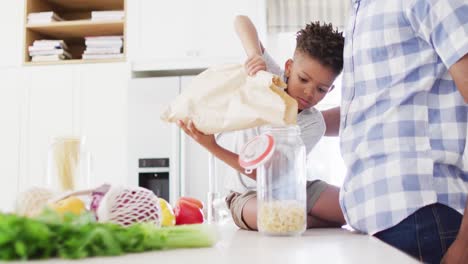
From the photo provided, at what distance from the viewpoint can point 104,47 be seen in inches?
137

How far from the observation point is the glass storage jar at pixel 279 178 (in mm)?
958

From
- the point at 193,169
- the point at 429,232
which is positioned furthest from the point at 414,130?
the point at 193,169

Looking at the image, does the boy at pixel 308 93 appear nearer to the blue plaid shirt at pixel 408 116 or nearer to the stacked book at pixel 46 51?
the blue plaid shirt at pixel 408 116

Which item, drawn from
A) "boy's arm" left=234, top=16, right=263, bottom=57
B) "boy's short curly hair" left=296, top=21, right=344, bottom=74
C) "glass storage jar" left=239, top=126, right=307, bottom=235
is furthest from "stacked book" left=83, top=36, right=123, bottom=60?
"glass storage jar" left=239, top=126, right=307, bottom=235

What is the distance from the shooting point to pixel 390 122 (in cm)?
94

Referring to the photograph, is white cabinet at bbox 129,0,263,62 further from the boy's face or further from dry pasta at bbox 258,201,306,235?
dry pasta at bbox 258,201,306,235

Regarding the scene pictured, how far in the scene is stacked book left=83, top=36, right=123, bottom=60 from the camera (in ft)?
11.4

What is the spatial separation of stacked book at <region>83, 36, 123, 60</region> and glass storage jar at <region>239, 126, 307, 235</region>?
258cm

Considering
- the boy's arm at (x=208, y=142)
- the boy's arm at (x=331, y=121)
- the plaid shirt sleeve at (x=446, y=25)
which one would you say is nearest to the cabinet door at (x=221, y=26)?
the boy's arm at (x=331, y=121)

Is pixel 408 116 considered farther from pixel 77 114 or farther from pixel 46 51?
pixel 46 51

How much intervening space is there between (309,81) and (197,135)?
33 cm

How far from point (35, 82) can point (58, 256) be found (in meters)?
3.08

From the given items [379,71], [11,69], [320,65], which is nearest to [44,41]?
[11,69]

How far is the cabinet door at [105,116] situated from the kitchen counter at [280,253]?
2498 mm
